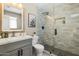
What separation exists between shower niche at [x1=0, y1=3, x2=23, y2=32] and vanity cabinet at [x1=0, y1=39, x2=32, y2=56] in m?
0.39

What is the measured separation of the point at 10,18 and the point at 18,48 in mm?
649

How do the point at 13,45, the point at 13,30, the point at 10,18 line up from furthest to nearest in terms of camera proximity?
the point at 13,30, the point at 10,18, the point at 13,45

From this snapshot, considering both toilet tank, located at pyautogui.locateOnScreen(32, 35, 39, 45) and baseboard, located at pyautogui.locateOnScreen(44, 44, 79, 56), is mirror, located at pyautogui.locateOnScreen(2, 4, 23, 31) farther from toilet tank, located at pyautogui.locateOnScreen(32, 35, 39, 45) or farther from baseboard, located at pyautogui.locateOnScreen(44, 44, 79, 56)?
baseboard, located at pyautogui.locateOnScreen(44, 44, 79, 56)

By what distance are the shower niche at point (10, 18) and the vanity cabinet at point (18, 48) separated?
0.39 metres

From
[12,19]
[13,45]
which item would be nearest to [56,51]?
[13,45]

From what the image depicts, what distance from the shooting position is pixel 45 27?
6.99 ft

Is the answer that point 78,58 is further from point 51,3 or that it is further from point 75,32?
point 51,3

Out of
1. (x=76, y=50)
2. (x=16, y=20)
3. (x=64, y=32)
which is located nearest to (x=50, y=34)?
(x=64, y=32)

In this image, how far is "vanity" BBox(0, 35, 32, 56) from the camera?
67.0 inches

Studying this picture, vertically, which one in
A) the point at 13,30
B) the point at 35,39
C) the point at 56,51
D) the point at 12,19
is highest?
the point at 12,19

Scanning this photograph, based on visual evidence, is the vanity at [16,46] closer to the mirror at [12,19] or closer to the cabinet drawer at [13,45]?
the cabinet drawer at [13,45]

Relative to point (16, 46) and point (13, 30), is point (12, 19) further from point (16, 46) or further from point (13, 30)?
point (16, 46)

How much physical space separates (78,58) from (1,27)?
1.67 meters

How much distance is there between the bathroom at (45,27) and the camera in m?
2.00
